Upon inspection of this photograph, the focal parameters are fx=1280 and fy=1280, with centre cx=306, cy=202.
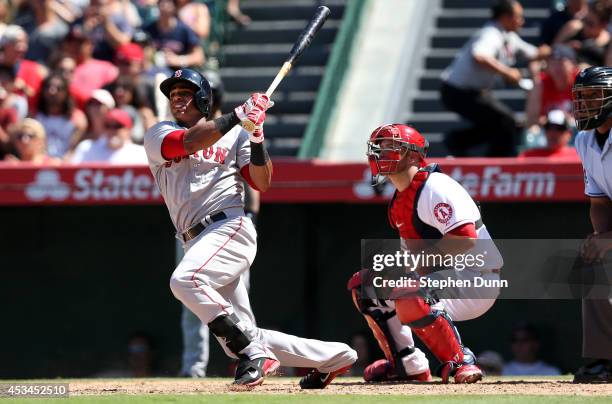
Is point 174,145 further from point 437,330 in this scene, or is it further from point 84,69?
point 84,69

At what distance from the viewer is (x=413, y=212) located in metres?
6.94

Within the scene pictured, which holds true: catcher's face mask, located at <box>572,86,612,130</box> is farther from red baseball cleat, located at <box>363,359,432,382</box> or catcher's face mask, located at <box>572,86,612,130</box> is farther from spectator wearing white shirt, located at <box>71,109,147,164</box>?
spectator wearing white shirt, located at <box>71,109,147,164</box>

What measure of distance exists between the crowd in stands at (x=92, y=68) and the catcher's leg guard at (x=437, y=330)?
395cm

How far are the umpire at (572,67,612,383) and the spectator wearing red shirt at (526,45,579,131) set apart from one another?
372cm

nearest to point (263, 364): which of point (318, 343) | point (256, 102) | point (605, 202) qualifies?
point (318, 343)

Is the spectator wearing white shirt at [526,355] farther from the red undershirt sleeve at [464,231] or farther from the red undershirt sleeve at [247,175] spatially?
the red undershirt sleeve at [247,175]

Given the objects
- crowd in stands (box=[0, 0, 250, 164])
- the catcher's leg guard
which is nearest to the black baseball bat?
the catcher's leg guard

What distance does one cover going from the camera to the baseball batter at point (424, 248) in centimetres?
675

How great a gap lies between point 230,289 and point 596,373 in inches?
80.2

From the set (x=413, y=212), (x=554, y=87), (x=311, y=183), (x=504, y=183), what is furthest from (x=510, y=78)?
(x=413, y=212)

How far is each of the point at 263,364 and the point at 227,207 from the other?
0.90 m

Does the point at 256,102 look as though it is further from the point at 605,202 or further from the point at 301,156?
the point at 301,156

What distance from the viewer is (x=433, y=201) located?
6.81 metres

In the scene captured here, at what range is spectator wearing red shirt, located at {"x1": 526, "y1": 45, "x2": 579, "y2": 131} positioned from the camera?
34.9 feet
